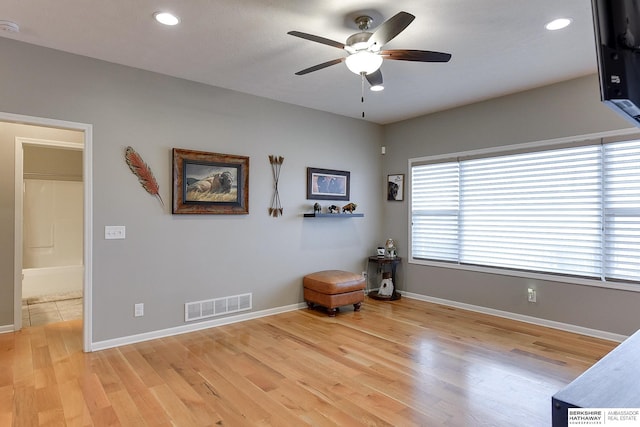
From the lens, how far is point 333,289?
4449mm

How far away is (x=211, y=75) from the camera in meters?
3.76

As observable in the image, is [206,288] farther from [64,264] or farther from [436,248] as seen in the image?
[64,264]

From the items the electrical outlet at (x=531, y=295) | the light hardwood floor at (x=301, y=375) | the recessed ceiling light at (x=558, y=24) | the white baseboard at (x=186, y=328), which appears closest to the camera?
the light hardwood floor at (x=301, y=375)

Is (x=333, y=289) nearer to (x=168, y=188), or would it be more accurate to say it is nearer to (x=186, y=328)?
(x=186, y=328)

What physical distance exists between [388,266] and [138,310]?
3.61 m

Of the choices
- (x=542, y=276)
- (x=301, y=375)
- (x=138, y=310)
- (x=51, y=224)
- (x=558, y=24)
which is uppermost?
(x=558, y=24)

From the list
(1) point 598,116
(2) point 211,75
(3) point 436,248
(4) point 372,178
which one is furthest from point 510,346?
(2) point 211,75

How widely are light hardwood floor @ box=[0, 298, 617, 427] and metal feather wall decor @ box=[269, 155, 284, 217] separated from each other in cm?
140

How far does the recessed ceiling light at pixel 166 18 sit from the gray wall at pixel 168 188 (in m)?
1.11

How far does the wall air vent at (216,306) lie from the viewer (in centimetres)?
391

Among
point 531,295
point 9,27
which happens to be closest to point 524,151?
point 531,295

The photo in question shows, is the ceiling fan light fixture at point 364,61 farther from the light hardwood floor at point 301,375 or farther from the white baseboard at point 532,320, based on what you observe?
the white baseboard at point 532,320

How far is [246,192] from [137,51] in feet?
5.94

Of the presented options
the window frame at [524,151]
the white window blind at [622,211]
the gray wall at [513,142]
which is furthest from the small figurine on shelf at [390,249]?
the white window blind at [622,211]
